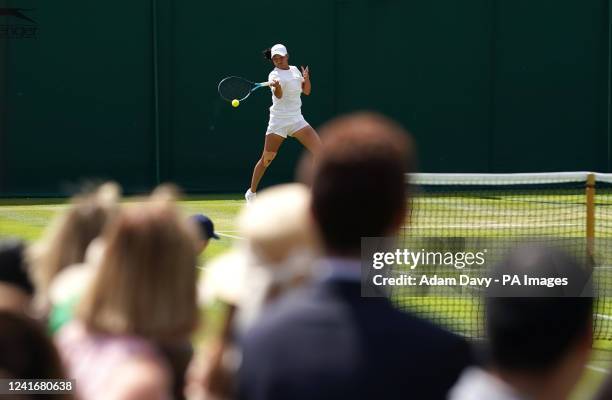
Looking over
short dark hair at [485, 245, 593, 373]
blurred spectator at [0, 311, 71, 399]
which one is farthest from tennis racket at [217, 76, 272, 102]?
blurred spectator at [0, 311, 71, 399]

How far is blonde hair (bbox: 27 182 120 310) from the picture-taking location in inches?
146

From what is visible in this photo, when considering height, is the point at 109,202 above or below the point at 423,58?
below

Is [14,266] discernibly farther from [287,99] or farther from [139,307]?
[287,99]

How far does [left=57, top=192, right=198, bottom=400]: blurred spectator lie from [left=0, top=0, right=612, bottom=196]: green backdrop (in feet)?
53.9

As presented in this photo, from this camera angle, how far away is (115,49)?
1923cm

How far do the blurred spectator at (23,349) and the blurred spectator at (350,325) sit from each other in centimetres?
54

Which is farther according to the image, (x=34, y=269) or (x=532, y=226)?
(x=532, y=226)

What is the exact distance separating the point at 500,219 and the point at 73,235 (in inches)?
410

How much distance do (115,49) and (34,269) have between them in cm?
1592

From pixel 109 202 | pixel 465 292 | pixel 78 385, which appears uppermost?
pixel 109 202

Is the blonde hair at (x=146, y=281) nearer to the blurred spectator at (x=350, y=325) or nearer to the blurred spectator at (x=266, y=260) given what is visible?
the blurred spectator at (x=266, y=260)

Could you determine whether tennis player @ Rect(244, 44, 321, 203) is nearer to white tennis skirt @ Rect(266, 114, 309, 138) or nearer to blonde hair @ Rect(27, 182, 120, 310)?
white tennis skirt @ Rect(266, 114, 309, 138)

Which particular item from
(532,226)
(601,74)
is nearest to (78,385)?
(532,226)

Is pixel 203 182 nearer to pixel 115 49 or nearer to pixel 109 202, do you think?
pixel 115 49
